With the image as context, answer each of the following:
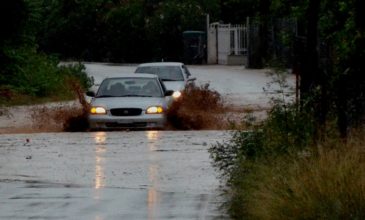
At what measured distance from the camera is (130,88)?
88.5ft

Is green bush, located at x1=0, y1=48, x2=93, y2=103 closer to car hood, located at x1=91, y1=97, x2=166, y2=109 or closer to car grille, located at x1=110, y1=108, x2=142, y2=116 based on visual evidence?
car hood, located at x1=91, y1=97, x2=166, y2=109

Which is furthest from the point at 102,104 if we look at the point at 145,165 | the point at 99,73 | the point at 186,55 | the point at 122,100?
the point at 186,55

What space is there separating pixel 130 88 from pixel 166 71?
718 centimetres

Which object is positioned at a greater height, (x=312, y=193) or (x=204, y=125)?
(x=312, y=193)

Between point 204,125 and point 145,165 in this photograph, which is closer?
point 145,165

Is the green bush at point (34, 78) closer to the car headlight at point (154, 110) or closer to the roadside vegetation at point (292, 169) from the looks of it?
the car headlight at point (154, 110)

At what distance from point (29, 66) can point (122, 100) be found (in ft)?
52.6

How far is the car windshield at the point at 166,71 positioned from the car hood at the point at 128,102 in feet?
24.1

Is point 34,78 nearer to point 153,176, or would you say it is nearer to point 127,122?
point 127,122

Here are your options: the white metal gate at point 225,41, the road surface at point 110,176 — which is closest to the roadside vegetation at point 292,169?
the road surface at point 110,176

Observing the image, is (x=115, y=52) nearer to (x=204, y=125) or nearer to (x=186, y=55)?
(x=186, y=55)

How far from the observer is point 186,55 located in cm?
6606

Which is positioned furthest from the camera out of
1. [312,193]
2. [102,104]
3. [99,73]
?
[99,73]

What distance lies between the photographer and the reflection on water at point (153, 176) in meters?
13.4
